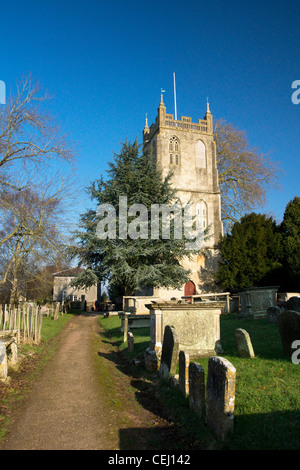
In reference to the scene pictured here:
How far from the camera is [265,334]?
38.4 ft

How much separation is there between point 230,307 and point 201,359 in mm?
13548

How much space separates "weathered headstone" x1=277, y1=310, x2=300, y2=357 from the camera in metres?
7.60

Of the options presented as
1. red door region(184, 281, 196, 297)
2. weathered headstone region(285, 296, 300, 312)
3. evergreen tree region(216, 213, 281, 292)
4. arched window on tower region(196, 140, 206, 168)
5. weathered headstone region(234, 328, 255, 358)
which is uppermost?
arched window on tower region(196, 140, 206, 168)

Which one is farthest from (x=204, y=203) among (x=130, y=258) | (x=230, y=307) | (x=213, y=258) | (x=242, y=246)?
(x=230, y=307)

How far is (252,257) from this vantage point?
26.4 m

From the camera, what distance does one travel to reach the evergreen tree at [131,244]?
2494cm

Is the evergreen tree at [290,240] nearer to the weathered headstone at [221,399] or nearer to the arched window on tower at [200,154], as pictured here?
the arched window on tower at [200,154]

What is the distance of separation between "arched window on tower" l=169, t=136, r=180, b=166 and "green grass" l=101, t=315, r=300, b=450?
27.0 metres

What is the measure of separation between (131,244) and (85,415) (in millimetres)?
19703

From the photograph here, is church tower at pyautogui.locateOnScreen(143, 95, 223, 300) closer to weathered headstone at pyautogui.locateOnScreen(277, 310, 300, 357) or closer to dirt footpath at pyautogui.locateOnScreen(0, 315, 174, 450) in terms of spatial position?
dirt footpath at pyautogui.locateOnScreen(0, 315, 174, 450)

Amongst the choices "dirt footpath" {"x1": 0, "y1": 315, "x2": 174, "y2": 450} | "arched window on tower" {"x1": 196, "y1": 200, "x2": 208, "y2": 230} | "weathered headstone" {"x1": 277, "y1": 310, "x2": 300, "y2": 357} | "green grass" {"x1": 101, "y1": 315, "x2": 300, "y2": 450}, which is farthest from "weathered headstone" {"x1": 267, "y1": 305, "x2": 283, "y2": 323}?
"arched window on tower" {"x1": 196, "y1": 200, "x2": 208, "y2": 230}

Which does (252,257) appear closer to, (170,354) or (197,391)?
(170,354)

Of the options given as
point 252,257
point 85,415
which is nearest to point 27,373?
point 85,415
